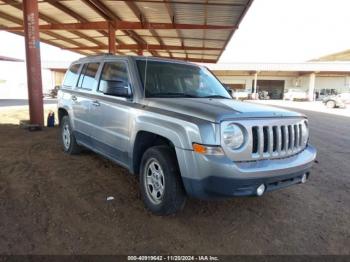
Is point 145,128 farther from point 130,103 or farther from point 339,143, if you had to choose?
point 339,143

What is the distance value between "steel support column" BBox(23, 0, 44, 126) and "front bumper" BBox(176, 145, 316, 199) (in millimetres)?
7851

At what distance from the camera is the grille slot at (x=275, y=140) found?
3.17 m

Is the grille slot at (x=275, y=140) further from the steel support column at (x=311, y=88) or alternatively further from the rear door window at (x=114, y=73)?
the steel support column at (x=311, y=88)

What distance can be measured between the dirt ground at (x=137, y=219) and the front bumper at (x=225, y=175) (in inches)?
21.7

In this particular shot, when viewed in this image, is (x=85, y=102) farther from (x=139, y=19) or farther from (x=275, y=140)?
(x=139, y=19)

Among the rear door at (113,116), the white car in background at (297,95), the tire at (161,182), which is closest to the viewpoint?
the tire at (161,182)

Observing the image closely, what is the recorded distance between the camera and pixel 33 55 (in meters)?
9.16

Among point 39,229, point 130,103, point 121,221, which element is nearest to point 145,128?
point 130,103

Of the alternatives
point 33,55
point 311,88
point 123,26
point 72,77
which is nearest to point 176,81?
point 72,77

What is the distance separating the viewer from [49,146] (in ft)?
23.0

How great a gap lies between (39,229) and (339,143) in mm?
9106

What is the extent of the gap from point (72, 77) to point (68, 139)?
1.30 metres

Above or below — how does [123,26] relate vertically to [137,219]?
above

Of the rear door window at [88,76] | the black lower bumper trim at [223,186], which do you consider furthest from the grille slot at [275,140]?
the rear door window at [88,76]
